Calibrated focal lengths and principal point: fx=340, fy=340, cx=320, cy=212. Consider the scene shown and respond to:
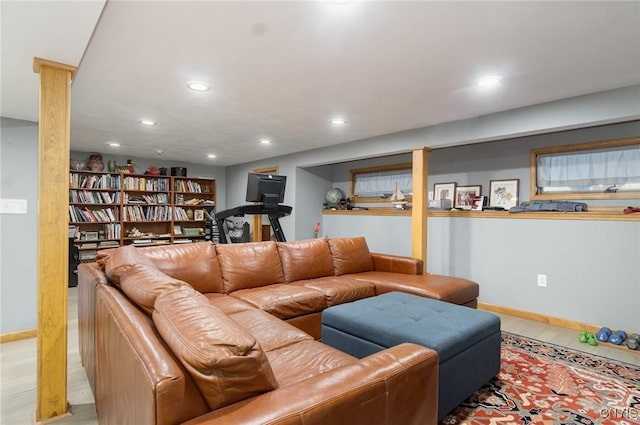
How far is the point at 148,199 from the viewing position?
6.12 metres

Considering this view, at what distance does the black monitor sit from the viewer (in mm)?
3711

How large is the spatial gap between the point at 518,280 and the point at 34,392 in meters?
4.19

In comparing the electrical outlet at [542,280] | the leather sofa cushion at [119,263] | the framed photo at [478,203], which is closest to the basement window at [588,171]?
the framed photo at [478,203]

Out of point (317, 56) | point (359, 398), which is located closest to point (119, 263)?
point (359, 398)

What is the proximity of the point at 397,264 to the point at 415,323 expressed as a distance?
1616mm

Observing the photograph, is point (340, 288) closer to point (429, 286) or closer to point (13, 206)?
point (429, 286)

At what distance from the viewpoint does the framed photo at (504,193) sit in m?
3.82

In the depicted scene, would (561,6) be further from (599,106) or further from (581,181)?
(581,181)

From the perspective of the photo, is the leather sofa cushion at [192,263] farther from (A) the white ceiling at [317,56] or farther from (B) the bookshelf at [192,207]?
(B) the bookshelf at [192,207]

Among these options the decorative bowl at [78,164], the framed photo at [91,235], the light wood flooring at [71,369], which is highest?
the decorative bowl at [78,164]

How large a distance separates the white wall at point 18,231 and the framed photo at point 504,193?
4679 millimetres

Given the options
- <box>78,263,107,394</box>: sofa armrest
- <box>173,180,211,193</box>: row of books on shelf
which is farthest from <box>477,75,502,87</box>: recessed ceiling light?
<box>173,180,211,193</box>: row of books on shelf

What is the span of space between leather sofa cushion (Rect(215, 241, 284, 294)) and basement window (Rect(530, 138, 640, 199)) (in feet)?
9.42

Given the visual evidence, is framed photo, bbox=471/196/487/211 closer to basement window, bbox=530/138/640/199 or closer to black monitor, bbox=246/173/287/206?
basement window, bbox=530/138/640/199
